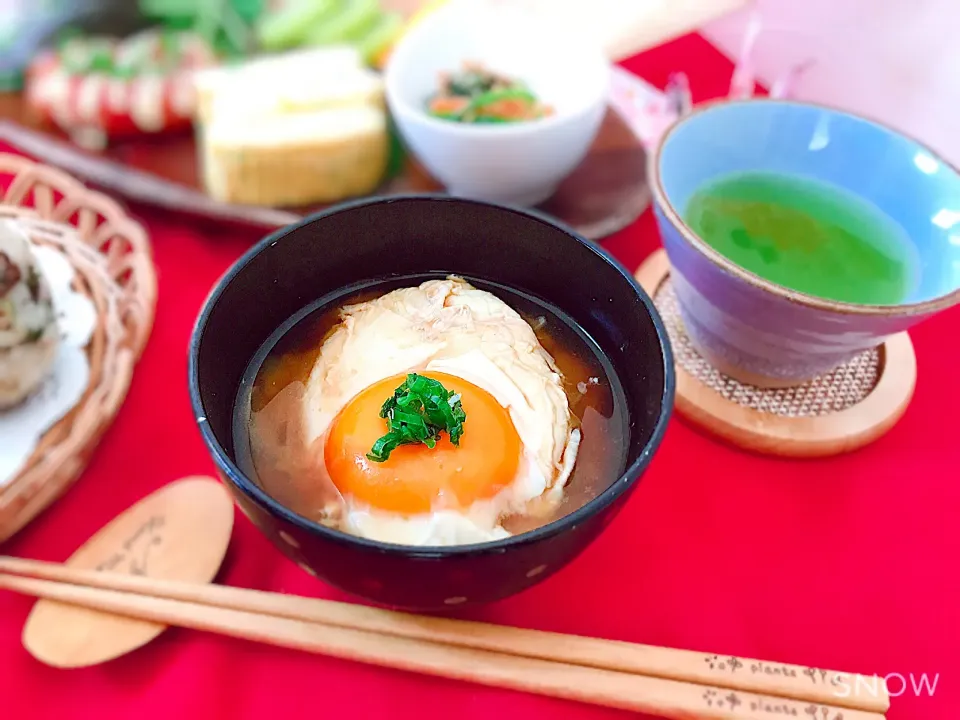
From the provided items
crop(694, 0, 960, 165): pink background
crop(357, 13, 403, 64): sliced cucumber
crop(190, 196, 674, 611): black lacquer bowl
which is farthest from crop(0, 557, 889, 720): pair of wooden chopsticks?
crop(694, 0, 960, 165): pink background

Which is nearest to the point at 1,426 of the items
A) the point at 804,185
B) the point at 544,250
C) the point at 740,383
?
the point at 544,250

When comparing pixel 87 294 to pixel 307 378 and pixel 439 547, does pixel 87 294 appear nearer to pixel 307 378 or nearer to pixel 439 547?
pixel 307 378

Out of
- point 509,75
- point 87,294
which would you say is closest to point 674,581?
point 87,294

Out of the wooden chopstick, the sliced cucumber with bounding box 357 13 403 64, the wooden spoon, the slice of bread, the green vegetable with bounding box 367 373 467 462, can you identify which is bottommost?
the wooden spoon

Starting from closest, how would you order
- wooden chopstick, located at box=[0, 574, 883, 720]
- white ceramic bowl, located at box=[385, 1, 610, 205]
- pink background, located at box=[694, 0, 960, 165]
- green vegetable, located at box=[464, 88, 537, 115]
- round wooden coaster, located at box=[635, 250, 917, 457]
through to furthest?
wooden chopstick, located at box=[0, 574, 883, 720]
round wooden coaster, located at box=[635, 250, 917, 457]
white ceramic bowl, located at box=[385, 1, 610, 205]
green vegetable, located at box=[464, 88, 537, 115]
pink background, located at box=[694, 0, 960, 165]

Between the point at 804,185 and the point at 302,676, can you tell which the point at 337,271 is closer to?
the point at 302,676

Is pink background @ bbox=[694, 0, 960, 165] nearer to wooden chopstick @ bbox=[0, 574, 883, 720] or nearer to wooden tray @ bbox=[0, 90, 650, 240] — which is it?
wooden tray @ bbox=[0, 90, 650, 240]

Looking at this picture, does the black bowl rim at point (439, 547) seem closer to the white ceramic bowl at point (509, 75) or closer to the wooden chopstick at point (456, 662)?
the wooden chopstick at point (456, 662)
